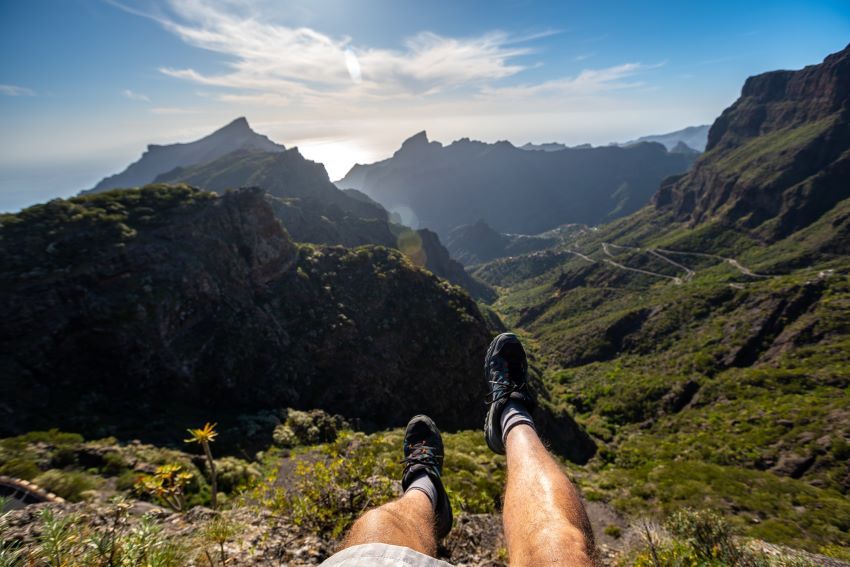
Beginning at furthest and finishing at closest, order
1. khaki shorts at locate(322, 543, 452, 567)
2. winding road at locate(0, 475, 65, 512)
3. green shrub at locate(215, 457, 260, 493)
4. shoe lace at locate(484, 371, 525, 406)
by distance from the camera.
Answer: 1. green shrub at locate(215, 457, 260, 493)
2. winding road at locate(0, 475, 65, 512)
3. shoe lace at locate(484, 371, 525, 406)
4. khaki shorts at locate(322, 543, 452, 567)

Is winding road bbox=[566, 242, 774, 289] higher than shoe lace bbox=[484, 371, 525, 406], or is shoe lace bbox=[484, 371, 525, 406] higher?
shoe lace bbox=[484, 371, 525, 406]

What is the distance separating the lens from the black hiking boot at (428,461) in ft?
19.2

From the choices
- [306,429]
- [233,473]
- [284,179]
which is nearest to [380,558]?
[233,473]

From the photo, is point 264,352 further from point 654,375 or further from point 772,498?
point 654,375

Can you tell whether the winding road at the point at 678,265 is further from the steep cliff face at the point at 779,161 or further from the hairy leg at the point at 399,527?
the hairy leg at the point at 399,527

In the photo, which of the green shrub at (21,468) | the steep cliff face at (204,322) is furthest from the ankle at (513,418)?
the steep cliff face at (204,322)

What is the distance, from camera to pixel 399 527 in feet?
14.1

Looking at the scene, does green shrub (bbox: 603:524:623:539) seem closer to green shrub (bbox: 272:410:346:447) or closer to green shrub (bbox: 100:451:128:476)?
green shrub (bbox: 272:410:346:447)

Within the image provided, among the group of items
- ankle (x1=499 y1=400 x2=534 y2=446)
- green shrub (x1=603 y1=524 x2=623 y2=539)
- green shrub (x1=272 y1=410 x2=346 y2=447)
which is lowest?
green shrub (x1=272 y1=410 x2=346 y2=447)

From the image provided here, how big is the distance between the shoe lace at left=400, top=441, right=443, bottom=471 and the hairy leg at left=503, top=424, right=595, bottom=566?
2.05m

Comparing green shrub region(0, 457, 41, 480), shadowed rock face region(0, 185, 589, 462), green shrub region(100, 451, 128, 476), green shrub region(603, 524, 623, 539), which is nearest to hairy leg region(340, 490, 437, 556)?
green shrub region(0, 457, 41, 480)

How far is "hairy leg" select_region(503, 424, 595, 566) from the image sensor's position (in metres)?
3.59

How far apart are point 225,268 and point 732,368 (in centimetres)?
7515

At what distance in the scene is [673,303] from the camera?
7931cm
